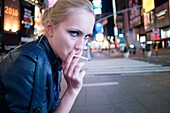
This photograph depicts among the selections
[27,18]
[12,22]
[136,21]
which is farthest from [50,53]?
[136,21]

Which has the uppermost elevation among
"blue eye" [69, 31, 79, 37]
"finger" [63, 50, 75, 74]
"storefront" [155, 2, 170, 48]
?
"storefront" [155, 2, 170, 48]

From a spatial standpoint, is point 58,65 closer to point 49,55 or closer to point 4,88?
point 49,55

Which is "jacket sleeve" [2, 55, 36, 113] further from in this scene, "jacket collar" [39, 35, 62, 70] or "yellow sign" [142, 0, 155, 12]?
"yellow sign" [142, 0, 155, 12]

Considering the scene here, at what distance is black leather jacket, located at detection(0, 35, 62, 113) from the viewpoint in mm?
1018

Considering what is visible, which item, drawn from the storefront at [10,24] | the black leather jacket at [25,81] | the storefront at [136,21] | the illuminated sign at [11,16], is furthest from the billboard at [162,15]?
the black leather jacket at [25,81]

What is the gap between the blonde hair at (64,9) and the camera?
4.10 feet

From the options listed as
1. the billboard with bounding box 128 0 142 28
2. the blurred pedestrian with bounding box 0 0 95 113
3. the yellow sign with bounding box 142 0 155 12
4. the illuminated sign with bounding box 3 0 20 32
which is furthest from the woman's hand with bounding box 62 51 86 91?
the billboard with bounding box 128 0 142 28

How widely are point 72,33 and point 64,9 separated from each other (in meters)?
0.16

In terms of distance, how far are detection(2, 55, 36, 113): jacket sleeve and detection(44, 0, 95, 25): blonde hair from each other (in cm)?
37

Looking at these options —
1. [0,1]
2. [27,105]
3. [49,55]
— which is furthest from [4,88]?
[0,1]

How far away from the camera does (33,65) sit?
1056 millimetres

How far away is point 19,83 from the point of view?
3.32 ft

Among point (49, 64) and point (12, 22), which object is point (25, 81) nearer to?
point (49, 64)

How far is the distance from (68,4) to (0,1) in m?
12.6
